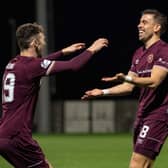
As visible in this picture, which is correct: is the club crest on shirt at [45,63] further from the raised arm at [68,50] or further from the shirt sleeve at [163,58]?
the shirt sleeve at [163,58]

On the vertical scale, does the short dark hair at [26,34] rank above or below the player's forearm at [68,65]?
above

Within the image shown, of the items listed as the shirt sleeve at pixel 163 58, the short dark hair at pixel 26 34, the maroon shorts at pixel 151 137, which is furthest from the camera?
the maroon shorts at pixel 151 137

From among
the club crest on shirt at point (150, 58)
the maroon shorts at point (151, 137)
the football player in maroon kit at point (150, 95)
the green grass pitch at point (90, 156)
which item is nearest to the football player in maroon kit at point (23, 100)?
the football player in maroon kit at point (150, 95)

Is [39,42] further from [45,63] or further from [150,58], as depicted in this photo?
[150,58]

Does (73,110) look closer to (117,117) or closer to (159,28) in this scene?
(117,117)

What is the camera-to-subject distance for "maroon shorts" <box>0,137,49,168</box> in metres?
8.21

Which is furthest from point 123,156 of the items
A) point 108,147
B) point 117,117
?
point 117,117

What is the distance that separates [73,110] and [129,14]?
17685 mm

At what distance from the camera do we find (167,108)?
8867mm

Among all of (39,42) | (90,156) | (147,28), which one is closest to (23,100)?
(39,42)

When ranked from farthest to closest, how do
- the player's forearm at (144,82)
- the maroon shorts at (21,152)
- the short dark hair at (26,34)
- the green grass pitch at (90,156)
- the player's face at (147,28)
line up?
the green grass pitch at (90,156)
the player's face at (147,28)
the player's forearm at (144,82)
the short dark hair at (26,34)
the maroon shorts at (21,152)

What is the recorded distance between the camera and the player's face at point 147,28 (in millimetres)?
9070

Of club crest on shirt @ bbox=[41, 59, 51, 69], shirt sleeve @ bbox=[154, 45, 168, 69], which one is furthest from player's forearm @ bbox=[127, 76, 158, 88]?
club crest on shirt @ bbox=[41, 59, 51, 69]

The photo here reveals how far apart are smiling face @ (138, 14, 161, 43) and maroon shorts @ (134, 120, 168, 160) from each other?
1.00 metres
